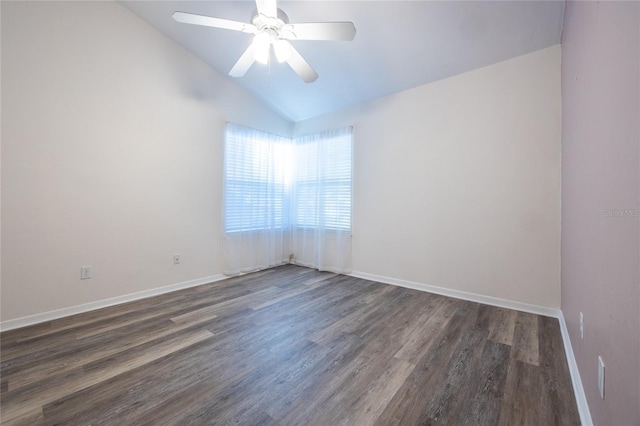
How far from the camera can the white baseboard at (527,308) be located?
1.29 meters

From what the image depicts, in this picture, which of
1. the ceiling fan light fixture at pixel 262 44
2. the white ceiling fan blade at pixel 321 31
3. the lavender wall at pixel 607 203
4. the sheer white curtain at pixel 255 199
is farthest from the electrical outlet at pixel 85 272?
the lavender wall at pixel 607 203

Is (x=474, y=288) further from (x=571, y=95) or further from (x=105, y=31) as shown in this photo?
(x=105, y=31)

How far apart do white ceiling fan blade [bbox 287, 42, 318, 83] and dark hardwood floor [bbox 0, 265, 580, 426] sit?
2.25m

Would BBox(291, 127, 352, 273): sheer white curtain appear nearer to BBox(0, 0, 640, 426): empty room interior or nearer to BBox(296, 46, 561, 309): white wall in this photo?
BBox(0, 0, 640, 426): empty room interior

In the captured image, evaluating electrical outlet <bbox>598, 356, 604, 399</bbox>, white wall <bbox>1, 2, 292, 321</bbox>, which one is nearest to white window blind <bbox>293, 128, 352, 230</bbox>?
white wall <bbox>1, 2, 292, 321</bbox>

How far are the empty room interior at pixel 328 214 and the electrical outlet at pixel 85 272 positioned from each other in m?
0.03

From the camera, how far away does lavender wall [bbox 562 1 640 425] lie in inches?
30.4

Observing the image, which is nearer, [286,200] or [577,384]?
[577,384]

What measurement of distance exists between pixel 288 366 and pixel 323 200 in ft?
8.82

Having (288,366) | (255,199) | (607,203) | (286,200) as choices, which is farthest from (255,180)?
(607,203)

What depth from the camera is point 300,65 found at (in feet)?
7.27

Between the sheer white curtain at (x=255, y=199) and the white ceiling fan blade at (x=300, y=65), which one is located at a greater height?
the white ceiling fan blade at (x=300, y=65)

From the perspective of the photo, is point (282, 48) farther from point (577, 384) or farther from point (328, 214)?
point (577, 384)

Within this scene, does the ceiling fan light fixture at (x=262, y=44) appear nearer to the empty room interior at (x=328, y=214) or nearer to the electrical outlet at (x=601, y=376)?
the empty room interior at (x=328, y=214)
